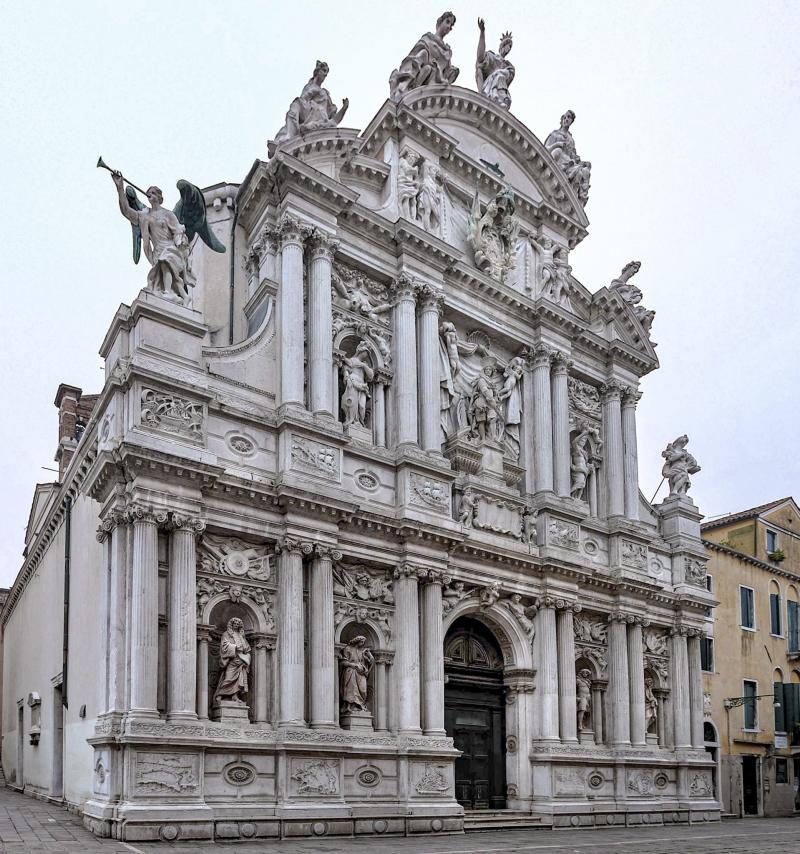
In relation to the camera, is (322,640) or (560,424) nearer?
(322,640)

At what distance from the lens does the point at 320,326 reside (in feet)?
64.0

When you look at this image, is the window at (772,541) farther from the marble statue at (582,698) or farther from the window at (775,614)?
the marble statue at (582,698)

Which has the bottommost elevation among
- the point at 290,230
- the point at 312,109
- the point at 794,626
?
the point at 794,626

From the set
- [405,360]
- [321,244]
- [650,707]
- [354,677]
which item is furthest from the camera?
[650,707]

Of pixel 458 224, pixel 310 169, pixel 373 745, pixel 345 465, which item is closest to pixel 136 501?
pixel 345 465

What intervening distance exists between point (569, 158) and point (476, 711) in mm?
14323

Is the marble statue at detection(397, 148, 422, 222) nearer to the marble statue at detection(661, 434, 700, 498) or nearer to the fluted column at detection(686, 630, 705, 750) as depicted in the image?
the marble statue at detection(661, 434, 700, 498)

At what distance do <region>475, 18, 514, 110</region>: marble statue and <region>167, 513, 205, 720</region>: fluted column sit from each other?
14.6 meters

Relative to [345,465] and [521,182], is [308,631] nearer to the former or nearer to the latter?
[345,465]

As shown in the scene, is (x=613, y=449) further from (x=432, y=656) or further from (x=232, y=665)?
(x=232, y=665)

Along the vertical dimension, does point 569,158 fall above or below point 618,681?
above

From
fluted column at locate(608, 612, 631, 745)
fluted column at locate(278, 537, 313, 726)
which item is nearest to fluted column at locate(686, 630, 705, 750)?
fluted column at locate(608, 612, 631, 745)

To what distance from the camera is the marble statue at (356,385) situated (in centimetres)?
2006

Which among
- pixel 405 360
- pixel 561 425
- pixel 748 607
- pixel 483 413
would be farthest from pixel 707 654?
pixel 405 360
